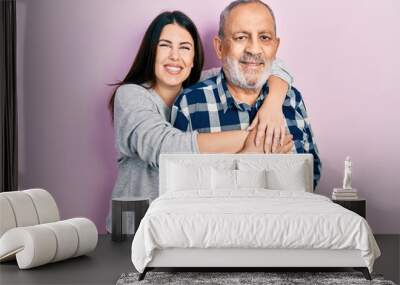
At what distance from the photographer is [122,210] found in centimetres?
627

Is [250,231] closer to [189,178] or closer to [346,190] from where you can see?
[189,178]

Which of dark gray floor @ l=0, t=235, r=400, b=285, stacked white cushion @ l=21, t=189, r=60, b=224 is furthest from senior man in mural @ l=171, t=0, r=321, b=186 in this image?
stacked white cushion @ l=21, t=189, r=60, b=224

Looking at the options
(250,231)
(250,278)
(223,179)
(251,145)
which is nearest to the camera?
(250,231)

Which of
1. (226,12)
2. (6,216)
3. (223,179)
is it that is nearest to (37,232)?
(6,216)

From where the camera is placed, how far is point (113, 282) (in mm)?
4688

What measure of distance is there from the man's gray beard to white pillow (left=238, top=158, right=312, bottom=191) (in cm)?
75

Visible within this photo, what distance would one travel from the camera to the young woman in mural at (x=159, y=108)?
21.2 feet

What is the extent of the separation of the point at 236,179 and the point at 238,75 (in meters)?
1.13

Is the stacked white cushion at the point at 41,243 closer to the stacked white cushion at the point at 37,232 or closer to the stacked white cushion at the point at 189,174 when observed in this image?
the stacked white cushion at the point at 37,232

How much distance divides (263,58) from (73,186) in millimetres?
2190

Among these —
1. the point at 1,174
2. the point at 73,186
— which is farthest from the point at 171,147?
the point at 1,174

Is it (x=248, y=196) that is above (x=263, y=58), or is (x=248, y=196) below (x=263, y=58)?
below

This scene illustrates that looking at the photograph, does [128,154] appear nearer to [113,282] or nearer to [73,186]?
[73,186]

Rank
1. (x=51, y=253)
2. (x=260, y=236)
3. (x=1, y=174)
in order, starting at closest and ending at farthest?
(x=260, y=236) → (x=51, y=253) → (x=1, y=174)
